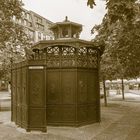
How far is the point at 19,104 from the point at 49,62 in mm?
2317

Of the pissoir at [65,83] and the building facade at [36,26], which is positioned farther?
the building facade at [36,26]

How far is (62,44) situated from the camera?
14.4 metres

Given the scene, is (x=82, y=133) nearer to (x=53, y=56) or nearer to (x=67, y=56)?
(x=67, y=56)

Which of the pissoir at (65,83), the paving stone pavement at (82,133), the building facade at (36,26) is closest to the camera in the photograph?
the paving stone pavement at (82,133)

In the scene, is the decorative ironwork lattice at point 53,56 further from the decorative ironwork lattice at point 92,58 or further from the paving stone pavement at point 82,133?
the paving stone pavement at point 82,133

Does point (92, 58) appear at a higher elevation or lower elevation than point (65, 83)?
higher

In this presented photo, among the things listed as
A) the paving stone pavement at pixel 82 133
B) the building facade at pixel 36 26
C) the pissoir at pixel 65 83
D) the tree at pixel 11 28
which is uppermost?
the building facade at pixel 36 26

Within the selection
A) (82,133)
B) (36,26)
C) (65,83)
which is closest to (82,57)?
(65,83)

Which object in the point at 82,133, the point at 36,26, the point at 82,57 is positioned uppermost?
the point at 36,26

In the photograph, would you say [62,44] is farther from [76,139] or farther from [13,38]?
[76,139]

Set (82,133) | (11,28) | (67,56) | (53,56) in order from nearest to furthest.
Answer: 1. (11,28)
2. (82,133)
3. (67,56)
4. (53,56)

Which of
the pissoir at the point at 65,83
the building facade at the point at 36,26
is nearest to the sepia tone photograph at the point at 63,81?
the pissoir at the point at 65,83

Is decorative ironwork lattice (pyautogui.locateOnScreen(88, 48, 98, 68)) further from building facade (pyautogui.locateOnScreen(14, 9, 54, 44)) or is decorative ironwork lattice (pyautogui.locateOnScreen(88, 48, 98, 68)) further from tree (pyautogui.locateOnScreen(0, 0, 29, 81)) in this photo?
building facade (pyautogui.locateOnScreen(14, 9, 54, 44))

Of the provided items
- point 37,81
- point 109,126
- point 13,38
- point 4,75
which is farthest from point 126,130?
point 4,75
